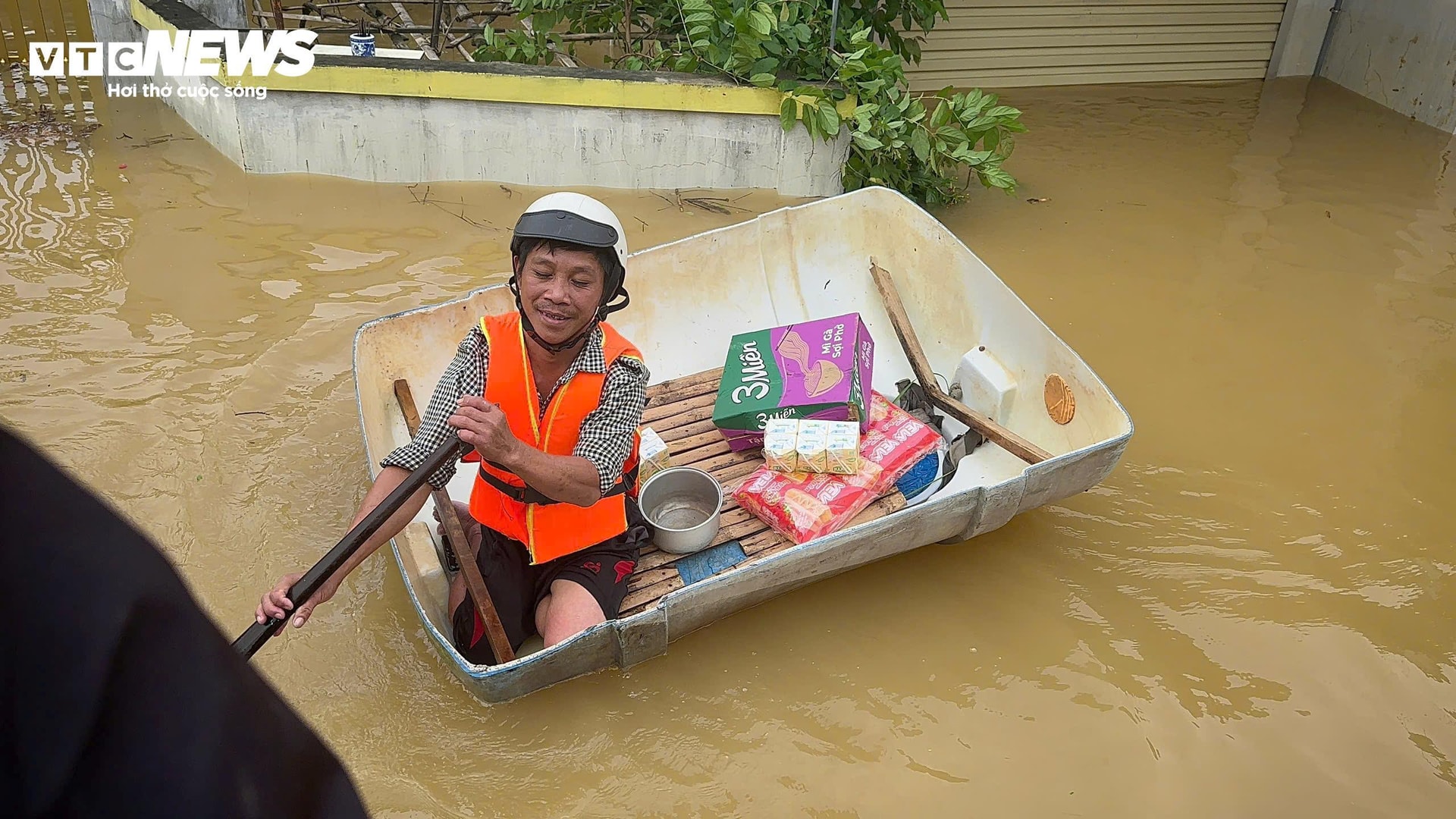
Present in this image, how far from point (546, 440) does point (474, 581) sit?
1.31ft

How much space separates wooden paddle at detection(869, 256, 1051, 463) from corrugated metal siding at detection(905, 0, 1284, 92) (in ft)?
13.2

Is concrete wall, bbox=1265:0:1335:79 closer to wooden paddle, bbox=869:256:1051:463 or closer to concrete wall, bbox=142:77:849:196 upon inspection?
concrete wall, bbox=142:77:849:196

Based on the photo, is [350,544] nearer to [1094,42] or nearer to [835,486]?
[835,486]

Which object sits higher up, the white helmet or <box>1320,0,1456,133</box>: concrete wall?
<box>1320,0,1456,133</box>: concrete wall

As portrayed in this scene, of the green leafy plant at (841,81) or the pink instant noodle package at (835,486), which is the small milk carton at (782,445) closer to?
the pink instant noodle package at (835,486)

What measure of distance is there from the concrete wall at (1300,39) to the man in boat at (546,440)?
812 centimetres

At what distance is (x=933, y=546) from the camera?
3363 millimetres

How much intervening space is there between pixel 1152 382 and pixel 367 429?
3153 mm

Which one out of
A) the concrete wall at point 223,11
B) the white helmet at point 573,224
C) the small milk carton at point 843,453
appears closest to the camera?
the white helmet at point 573,224

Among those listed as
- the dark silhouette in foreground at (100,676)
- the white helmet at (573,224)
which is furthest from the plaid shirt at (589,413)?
the dark silhouette in foreground at (100,676)

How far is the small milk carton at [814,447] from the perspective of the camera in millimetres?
3227

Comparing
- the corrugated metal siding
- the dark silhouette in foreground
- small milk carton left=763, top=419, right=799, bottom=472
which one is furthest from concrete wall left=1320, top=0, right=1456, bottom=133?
the dark silhouette in foreground

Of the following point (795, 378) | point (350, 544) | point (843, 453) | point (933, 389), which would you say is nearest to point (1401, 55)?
point (933, 389)

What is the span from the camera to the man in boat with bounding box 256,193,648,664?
233 cm
